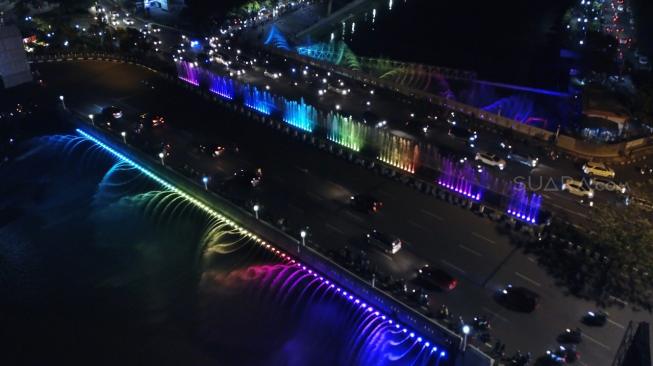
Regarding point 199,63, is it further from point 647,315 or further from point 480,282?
point 647,315

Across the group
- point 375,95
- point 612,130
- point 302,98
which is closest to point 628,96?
point 612,130

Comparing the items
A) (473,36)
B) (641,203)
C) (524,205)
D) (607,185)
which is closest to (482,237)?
(524,205)

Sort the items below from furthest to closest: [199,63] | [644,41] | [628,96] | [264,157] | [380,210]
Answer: [644,41] < [199,63] < [628,96] < [264,157] < [380,210]

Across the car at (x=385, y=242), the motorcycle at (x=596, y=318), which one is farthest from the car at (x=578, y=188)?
the car at (x=385, y=242)

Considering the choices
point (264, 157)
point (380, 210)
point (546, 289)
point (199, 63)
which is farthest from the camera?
point (199, 63)

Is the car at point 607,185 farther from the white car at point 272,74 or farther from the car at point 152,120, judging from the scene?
the car at point 152,120
